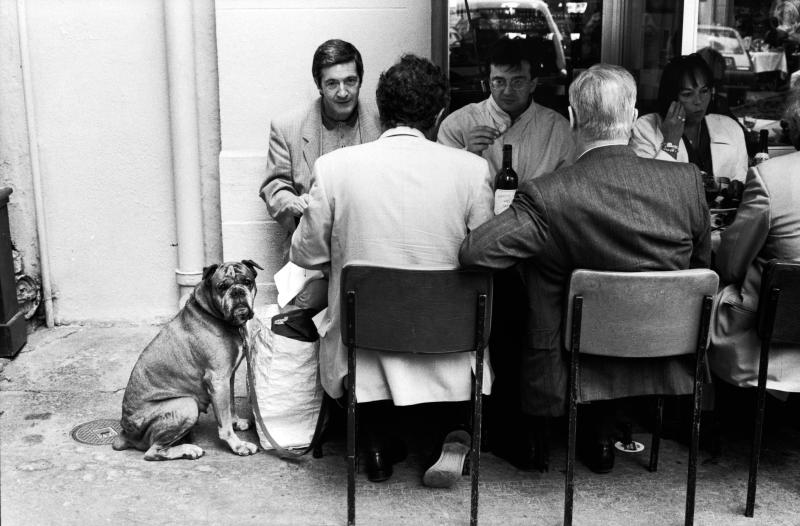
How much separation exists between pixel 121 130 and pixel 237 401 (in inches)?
66.5

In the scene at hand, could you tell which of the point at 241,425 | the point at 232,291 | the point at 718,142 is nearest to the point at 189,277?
the point at 241,425

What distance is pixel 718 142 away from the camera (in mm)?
4594

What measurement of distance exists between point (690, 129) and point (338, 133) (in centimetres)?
166

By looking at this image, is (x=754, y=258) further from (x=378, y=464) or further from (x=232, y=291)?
(x=232, y=291)

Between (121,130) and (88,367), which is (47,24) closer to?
(121,130)

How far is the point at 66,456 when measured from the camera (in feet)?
12.5

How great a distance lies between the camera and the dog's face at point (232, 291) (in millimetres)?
3602

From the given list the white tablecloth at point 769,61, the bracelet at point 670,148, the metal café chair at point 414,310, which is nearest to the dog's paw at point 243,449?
the metal café chair at point 414,310

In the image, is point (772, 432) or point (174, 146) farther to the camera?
point (174, 146)

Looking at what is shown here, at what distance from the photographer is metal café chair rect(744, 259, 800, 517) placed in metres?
3.16

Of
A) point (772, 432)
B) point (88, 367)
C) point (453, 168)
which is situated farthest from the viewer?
point (88, 367)

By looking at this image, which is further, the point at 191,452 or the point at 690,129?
the point at 690,129

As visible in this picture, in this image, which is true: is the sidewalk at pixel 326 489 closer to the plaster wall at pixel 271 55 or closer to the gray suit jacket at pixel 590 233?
the gray suit jacket at pixel 590 233

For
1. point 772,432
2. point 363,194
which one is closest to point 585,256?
point 363,194
